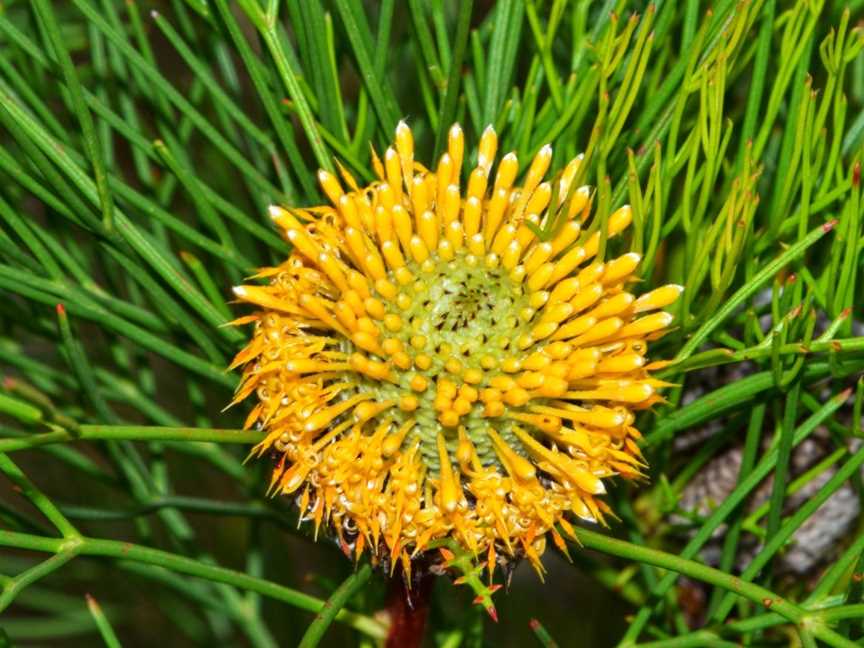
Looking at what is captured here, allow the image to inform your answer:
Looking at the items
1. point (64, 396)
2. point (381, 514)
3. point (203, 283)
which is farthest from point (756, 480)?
point (64, 396)

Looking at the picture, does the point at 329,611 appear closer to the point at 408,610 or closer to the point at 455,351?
the point at 408,610

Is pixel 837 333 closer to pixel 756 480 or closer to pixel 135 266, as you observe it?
pixel 756 480

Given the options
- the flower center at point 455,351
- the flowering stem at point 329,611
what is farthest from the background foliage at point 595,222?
the flower center at point 455,351

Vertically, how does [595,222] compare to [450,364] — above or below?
above

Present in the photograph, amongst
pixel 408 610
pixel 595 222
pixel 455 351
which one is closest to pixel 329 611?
pixel 408 610

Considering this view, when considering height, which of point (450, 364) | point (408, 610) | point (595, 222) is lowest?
point (408, 610)

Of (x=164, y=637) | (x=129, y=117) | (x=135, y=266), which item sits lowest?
(x=164, y=637)

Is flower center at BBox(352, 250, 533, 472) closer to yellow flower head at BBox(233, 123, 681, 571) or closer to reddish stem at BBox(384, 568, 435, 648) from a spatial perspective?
yellow flower head at BBox(233, 123, 681, 571)
